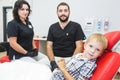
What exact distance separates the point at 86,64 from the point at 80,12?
241 centimetres

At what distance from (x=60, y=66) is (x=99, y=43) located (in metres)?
0.36

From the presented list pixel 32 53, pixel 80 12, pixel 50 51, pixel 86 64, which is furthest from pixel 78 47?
pixel 80 12

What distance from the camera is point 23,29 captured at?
81.3 inches

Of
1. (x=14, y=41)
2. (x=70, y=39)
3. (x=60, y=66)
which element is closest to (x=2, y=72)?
(x=60, y=66)

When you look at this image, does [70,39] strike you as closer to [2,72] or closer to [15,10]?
[15,10]

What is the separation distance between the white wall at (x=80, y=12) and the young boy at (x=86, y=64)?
214 centimetres

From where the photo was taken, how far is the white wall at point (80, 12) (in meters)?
3.43

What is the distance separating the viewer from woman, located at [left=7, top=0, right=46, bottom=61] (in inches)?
79.9

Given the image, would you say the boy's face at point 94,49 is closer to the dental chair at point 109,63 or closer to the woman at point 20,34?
the dental chair at point 109,63

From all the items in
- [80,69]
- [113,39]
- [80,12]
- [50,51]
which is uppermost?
[80,12]

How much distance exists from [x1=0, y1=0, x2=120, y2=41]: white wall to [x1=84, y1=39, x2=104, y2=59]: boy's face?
2139 mm

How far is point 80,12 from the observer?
3.71 m

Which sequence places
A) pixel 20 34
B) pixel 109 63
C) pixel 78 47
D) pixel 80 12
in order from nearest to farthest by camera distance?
pixel 109 63, pixel 20 34, pixel 78 47, pixel 80 12

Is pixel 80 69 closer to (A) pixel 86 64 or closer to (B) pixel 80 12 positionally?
(A) pixel 86 64
